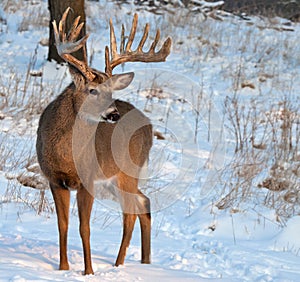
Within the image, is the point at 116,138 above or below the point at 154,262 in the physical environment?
above

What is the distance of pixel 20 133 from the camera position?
891 cm

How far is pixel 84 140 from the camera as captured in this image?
5.25 metres

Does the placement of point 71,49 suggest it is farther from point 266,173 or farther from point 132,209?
point 266,173

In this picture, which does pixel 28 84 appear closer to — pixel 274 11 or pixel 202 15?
pixel 202 15

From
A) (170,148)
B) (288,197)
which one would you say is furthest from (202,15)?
(288,197)

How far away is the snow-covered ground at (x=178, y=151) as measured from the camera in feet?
18.3

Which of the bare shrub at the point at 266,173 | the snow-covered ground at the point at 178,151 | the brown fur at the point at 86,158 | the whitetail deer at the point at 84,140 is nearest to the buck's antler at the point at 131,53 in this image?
the whitetail deer at the point at 84,140

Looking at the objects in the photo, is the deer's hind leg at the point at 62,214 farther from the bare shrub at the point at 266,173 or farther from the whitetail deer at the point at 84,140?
the bare shrub at the point at 266,173

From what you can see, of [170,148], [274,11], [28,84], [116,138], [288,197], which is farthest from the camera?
[274,11]

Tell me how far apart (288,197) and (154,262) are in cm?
264

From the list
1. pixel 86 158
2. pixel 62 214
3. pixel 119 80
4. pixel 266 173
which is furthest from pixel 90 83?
pixel 266 173

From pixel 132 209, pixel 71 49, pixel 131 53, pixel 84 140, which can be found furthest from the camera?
pixel 132 209

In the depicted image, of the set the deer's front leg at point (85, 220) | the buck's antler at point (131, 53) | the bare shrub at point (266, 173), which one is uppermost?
the buck's antler at point (131, 53)

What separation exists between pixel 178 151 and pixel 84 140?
4367mm
